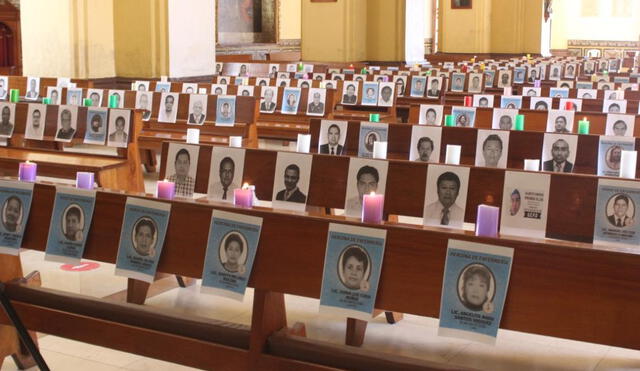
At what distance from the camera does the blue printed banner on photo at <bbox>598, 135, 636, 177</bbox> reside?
552cm

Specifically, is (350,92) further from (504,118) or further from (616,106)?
(504,118)

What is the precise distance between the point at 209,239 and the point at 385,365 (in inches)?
29.7

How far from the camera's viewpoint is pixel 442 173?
4.37 meters

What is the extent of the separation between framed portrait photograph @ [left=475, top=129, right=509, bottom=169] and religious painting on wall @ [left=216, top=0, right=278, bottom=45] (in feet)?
54.4

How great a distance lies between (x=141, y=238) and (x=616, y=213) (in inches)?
76.2

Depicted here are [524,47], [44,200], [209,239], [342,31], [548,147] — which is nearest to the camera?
[209,239]

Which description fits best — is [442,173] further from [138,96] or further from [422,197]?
[138,96]

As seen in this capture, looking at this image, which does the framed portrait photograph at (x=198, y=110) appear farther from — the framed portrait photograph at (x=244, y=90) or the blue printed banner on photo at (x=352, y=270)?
the blue printed banner on photo at (x=352, y=270)

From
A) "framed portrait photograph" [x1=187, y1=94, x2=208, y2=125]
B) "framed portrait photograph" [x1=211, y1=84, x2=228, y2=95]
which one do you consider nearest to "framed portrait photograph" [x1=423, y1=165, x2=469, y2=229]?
"framed portrait photograph" [x1=187, y1=94, x2=208, y2=125]

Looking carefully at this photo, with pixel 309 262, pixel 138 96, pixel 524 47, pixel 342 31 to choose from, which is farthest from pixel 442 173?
pixel 524 47

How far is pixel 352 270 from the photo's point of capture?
2.97 meters

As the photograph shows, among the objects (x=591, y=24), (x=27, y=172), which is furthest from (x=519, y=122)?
(x=591, y=24)

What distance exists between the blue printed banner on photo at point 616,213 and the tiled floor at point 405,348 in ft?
2.12

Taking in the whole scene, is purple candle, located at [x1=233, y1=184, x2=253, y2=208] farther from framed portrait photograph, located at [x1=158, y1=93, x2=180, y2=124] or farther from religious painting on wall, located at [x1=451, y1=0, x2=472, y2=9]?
religious painting on wall, located at [x1=451, y1=0, x2=472, y2=9]
